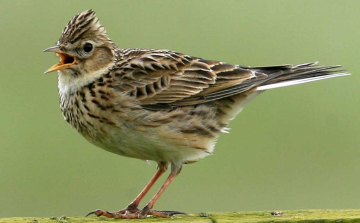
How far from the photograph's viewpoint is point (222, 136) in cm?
1378

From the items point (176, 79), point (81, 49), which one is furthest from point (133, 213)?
point (81, 49)

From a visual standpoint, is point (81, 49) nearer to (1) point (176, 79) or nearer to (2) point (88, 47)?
(2) point (88, 47)

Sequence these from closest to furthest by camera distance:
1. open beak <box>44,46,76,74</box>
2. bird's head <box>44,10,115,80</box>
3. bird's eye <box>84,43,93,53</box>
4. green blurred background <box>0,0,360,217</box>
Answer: open beak <box>44,46,76,74</box>, bird's head <box>44,10,115,80</box>, bird's eye <box>84,43,93,53</box>, green blurred background <box>0,0,360,217</box>

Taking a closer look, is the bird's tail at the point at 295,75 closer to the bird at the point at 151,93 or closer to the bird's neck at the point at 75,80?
the bird at the point at 151,93

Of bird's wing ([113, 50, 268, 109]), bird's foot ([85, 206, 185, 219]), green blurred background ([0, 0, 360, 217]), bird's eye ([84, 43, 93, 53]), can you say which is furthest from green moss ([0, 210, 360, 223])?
green blurred background ([0, 0, 360, 217])

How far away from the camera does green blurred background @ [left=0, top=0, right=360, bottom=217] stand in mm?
13055

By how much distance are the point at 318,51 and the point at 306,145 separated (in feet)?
8.12

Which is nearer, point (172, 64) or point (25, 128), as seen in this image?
point (172, 64)

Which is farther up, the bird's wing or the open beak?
the open beak

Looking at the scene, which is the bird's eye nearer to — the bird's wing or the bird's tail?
the bird's wing

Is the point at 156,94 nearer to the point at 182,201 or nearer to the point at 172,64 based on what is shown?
the point at 172,64

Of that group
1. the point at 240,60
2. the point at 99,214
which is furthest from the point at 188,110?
the point at 240,60

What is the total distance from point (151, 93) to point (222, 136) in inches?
196

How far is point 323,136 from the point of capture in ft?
48.1
